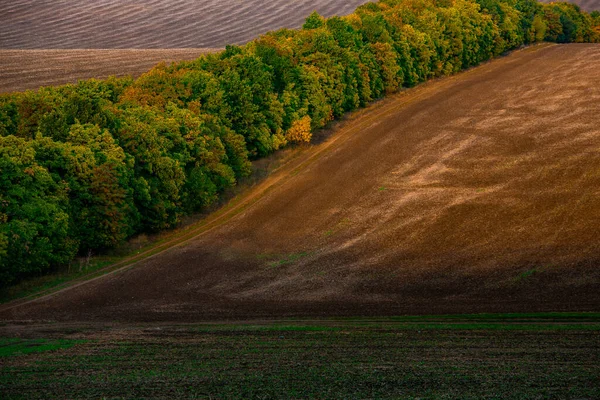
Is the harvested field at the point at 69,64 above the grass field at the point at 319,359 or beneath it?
above

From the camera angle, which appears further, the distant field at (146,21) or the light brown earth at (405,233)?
the distant field at (146,21)

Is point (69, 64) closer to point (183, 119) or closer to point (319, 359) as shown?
point (183, 119)

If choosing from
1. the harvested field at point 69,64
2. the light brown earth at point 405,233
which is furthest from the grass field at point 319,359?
the harvested field at point 69,64

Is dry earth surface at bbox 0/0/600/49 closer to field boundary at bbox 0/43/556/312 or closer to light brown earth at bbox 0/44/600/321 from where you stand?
field boundary at bbox 0/43/556/312

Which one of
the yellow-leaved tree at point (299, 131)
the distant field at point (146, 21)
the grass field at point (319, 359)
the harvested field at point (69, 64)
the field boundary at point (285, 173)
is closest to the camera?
the grass field at point (319, 359)

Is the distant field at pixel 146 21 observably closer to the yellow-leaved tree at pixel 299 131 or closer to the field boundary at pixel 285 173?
the field boundary at pixel 285 173
